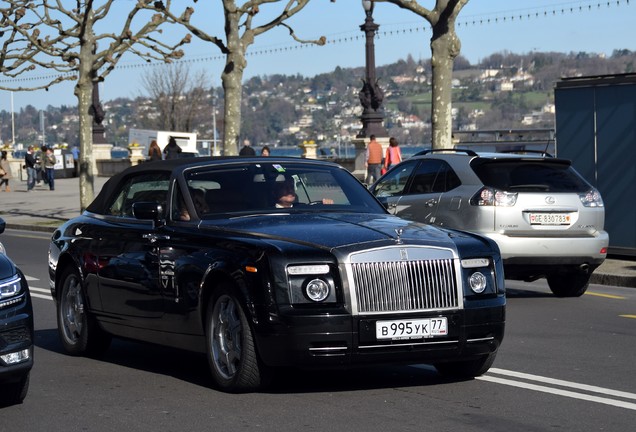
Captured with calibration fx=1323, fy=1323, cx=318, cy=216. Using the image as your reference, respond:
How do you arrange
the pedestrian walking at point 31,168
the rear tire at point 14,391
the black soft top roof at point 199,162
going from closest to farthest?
1. the rear tire at point 14,391
2. the black soft top roof at point 199,162
3. the pedestrian walking at point 31,168

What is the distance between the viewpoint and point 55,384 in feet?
30.2

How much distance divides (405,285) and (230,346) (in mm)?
1226

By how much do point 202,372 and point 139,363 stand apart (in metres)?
0.78

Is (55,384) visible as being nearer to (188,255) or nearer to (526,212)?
(188,255)

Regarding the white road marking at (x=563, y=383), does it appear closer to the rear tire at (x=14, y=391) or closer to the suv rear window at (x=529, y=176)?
the rear tire at (x=14, y=391)

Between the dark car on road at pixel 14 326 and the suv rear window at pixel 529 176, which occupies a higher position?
the suv rear window at pixel 529 176

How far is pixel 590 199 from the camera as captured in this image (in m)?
14.9

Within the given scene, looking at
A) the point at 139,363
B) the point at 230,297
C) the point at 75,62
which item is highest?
the point at 75,62

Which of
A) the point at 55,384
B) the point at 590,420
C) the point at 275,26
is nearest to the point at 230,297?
the point at 55,384

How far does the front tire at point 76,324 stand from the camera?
10.4 metres

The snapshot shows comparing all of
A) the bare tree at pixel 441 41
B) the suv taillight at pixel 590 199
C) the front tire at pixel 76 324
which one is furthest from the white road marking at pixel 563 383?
the bare tree at pixel 441 41

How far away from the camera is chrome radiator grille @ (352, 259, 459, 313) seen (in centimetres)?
822

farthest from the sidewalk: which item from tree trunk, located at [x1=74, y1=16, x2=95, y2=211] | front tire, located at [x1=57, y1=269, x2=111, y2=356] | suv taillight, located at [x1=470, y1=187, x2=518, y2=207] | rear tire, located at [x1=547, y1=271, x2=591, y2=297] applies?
front tire, located at [x1=57, y1=269, x2=111, y2=356]

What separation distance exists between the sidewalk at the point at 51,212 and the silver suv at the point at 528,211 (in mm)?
2017
